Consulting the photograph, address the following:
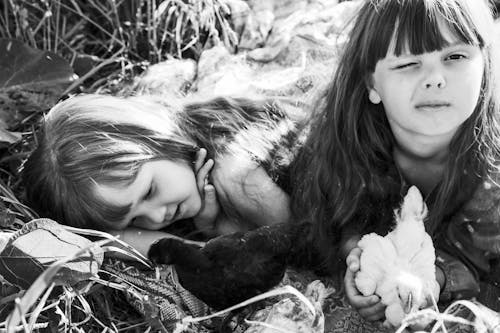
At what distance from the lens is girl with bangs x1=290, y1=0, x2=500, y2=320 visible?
5.26ft

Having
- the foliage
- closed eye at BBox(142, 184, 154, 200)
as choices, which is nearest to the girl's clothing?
closed eye at BBox(142, 184, 154, 200)

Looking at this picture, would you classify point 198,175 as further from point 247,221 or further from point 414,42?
point 414,42

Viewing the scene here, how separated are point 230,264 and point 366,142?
0.43m

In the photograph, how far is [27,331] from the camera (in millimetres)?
1284

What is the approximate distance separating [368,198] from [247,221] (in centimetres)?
32

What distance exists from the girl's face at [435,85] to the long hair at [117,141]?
0.42 metres

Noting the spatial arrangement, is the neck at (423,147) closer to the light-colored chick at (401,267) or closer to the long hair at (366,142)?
the long hair at (366,142)

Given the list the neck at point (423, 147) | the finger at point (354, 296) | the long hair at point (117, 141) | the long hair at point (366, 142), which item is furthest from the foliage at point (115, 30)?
the finger at point (354, 296)

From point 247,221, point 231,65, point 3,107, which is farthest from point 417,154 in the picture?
point 3,107

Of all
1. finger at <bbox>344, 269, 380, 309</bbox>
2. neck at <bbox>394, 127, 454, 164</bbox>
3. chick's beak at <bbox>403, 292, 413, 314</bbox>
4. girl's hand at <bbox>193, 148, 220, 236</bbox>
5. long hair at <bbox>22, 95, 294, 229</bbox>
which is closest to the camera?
chick's beak at <bbox>403, 292, 413, 314</bbox>

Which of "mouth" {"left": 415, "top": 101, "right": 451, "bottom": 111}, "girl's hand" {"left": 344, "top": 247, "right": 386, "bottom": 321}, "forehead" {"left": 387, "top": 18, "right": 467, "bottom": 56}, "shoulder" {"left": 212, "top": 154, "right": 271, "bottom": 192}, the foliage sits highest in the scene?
"forehead" {"left": 387, "top": 18, "right": 467, "bottom": 56}

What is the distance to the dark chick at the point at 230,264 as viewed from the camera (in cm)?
166

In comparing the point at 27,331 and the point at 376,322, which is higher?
the point at 27,331

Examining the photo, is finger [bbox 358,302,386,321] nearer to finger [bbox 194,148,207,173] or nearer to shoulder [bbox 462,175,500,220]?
shoulder [bbox 462,175,500,220]
